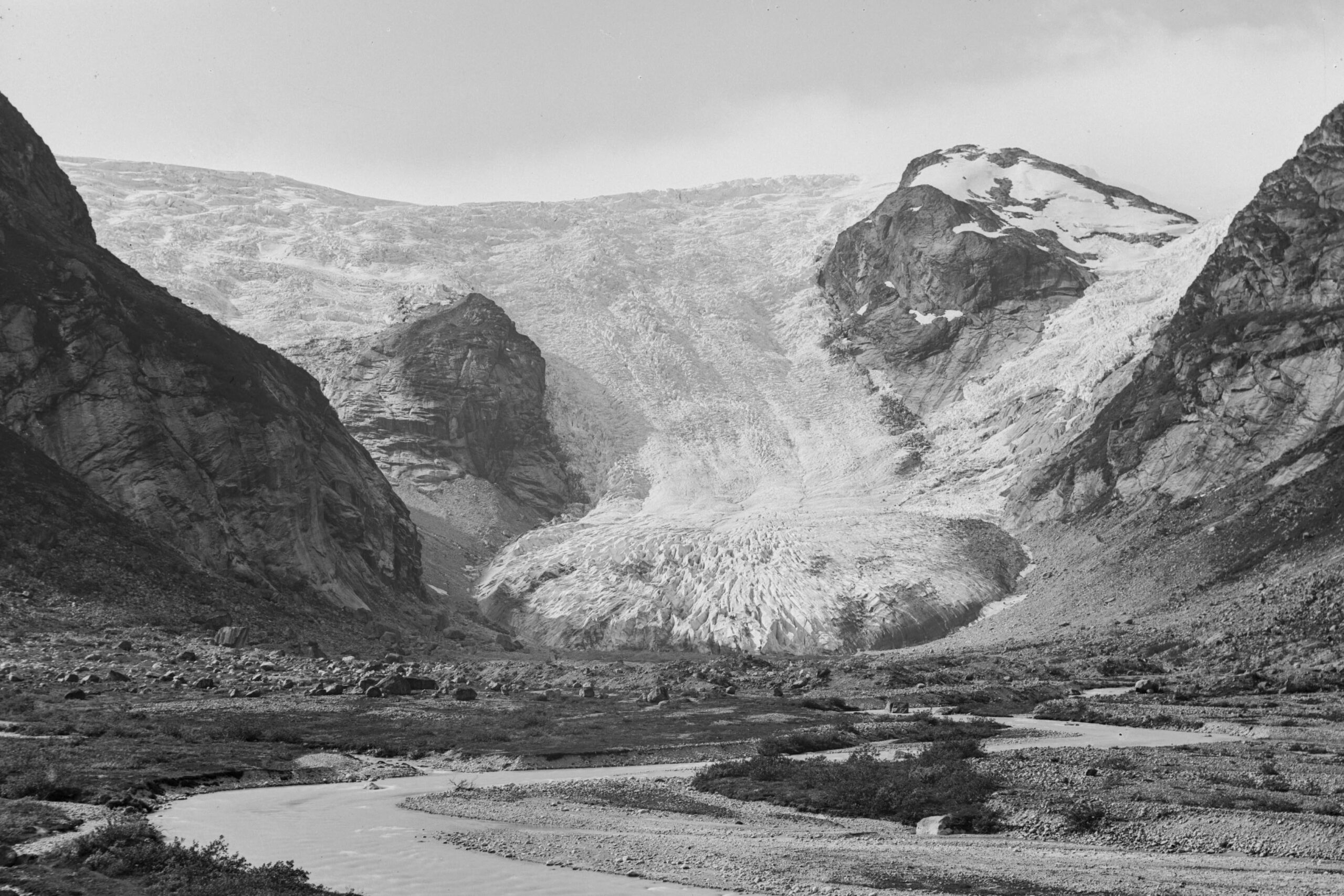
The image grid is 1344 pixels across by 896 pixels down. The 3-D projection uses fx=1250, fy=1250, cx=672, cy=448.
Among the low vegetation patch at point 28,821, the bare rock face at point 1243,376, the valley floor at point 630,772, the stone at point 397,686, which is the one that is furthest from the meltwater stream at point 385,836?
the bare rock face at point 1243,376

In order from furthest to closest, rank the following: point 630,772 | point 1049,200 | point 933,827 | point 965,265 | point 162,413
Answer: point 1049,200 < point 965,265 < point 162,413 < point 630,772 < point 933,827

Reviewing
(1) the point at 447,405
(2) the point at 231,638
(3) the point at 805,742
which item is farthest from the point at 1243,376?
(2) the point at 231,638

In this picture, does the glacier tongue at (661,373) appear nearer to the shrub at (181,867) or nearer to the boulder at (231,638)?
the boulder at (231,638)

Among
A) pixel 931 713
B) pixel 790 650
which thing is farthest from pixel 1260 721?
pixel 790 650

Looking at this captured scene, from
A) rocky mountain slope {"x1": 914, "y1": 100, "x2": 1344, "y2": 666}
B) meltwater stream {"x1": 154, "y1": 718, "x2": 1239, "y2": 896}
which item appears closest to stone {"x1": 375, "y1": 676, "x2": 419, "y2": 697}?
meltwater stream {"x1": 154, "y1": 718, "x2": 1239, "y2": 896}

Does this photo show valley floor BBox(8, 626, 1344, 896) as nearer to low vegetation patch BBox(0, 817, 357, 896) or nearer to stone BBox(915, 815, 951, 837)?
low vegetation patch BBox(0, 817, 357, 896)

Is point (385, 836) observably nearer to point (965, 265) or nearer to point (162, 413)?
point (162, 413)
